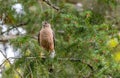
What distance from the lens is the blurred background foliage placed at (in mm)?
4770

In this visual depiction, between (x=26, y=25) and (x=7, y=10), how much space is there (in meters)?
0.91

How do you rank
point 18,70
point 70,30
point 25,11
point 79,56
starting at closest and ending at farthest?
point 18,70, point 79,56, point 70,30, point 25,11

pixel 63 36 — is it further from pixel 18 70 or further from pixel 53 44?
pixel 18 70

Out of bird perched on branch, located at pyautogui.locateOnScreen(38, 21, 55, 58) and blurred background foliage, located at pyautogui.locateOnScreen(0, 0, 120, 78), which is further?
bird perched on branch, located at pyautogui.locateOnScreen(38, 21, 55, 58)

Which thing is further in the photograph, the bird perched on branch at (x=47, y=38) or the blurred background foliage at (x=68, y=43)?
the bird perched on branch at (x=47, y=38)

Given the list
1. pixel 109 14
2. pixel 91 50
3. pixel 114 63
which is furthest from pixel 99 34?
pixel 109 14

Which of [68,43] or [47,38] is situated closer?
[68,43]

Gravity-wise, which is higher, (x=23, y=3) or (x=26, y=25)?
(x=23, y=3)

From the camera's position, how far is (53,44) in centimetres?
603

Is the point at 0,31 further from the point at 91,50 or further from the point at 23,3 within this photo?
the point at 91,50

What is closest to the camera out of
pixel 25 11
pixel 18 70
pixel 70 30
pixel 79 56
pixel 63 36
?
pixel 18 70

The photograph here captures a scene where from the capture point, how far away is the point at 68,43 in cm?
572

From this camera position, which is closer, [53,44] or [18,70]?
[18,70]

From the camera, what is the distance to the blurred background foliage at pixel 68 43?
4770mm
